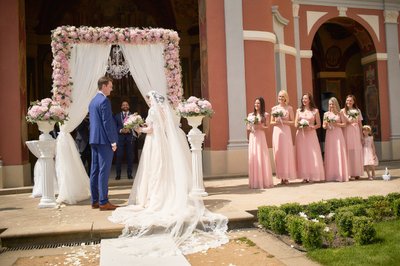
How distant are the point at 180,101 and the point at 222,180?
102 inches

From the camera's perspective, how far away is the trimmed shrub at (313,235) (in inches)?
167

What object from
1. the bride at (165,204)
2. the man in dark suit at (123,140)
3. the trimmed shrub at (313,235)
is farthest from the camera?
the man in dark suit at (123,140)

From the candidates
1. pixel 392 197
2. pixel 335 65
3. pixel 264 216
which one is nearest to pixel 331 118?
pixel 392 197

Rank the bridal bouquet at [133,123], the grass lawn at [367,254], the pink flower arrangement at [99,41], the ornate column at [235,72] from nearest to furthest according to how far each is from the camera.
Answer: the grass lawn at [367,254], the bridal bouquet at [133,123], the pink flower arrangement at [99,41], the ornate column at [235,72]

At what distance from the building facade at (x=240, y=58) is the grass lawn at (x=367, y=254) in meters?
6.30

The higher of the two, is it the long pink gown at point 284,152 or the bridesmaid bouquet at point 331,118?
the bridesmaid bouquet at point 331,118

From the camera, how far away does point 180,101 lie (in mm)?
8430

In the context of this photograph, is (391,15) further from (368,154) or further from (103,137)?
(103,137)

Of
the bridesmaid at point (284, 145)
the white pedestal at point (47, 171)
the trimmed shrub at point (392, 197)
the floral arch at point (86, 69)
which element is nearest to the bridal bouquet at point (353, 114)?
the bridesmaid at point (284, 145)

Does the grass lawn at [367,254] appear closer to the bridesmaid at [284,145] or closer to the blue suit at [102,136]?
the blue suit at [102,136]

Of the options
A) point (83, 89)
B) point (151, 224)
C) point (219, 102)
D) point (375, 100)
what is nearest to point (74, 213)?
point (151, 224)

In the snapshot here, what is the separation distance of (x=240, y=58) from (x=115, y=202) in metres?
5.44

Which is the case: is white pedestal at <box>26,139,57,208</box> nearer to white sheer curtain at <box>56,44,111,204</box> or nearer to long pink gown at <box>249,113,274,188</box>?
white sheer curtain at <box>56,44,111,204</box>

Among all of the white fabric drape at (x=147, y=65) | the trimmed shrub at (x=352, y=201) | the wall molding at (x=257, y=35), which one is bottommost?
the trimmed shrub at (x=352, y=201)
